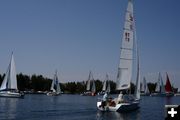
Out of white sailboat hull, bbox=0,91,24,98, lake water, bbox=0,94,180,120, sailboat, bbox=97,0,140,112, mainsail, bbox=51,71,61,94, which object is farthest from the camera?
mainsail, bbox=51,71,61,94

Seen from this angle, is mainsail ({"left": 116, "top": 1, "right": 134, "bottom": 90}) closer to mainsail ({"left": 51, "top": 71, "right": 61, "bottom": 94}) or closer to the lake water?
the lake water

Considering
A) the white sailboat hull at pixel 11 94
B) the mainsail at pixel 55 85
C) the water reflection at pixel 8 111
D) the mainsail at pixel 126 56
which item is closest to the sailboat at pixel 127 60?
the mainsail at pixel 126 56

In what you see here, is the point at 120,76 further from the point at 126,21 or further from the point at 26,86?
the point at 26,86

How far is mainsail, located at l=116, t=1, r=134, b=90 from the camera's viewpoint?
146 feet

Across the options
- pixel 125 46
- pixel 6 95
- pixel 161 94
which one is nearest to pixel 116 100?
pixel 125 46

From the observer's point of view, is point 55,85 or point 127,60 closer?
point 127,60

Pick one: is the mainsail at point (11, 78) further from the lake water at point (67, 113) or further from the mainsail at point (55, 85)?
the mainsail at point (55, 85)

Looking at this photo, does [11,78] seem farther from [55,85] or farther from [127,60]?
[55,85]

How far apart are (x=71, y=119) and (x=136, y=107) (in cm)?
1384

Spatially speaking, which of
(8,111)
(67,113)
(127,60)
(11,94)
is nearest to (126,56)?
(127,60)

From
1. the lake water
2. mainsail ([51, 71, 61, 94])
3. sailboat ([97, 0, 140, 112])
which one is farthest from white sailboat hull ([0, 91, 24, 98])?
mainsail ([51, 71, 61, 94])

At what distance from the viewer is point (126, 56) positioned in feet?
147

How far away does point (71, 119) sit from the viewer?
3203 centimetres

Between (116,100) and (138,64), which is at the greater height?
(138,64)
